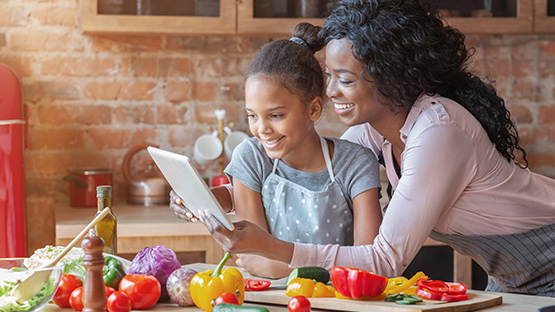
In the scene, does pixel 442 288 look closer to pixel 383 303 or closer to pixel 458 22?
pixel 383 303

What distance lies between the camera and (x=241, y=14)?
2779 millimetres

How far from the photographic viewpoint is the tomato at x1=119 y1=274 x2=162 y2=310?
3.94 feet

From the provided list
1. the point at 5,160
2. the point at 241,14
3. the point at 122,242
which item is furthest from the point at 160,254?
the point at 241,14

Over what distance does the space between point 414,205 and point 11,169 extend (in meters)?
1.64

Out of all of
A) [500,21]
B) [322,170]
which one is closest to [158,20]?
[322,170]

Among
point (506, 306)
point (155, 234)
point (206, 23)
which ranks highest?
point (206, 23)

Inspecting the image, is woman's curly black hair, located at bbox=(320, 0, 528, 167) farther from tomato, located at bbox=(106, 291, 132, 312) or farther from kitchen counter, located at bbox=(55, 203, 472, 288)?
kitchen counter, located at bbox=(55, 203, 472, 288)

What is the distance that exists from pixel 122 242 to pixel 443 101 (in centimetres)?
136

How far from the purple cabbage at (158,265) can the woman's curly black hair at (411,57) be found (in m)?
0.61

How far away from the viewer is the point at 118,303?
116 cm

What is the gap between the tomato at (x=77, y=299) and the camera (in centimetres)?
120

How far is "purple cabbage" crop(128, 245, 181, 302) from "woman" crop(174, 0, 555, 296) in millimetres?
246

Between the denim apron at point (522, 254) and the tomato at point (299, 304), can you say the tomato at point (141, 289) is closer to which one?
the tomato at point (299, 304)

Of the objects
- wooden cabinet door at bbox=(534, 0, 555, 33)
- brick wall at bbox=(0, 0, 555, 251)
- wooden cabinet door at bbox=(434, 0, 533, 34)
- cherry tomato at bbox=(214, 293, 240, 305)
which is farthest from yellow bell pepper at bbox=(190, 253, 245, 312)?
wooden cabinet door at bbox=(534, 0, 555, 33)
